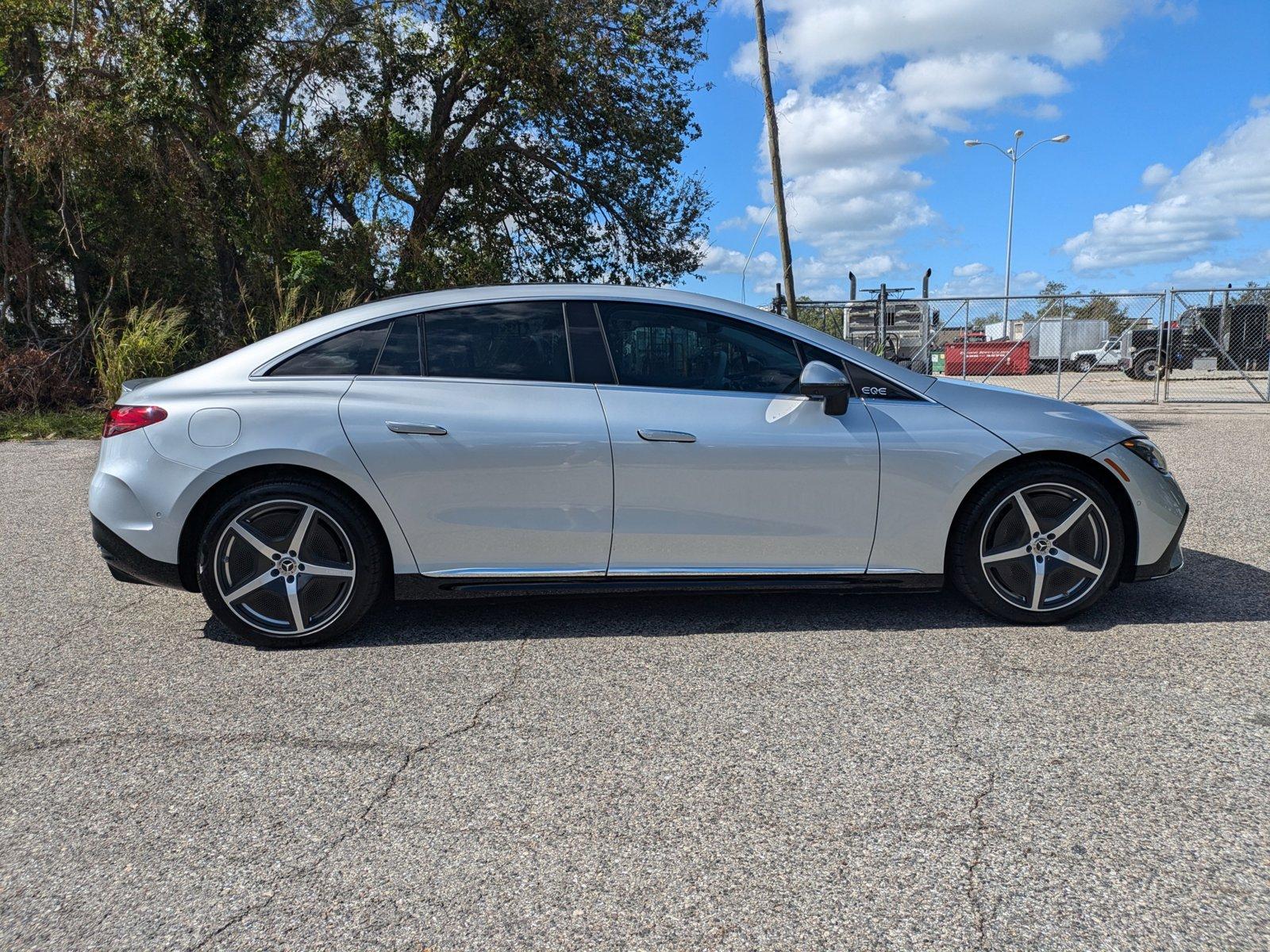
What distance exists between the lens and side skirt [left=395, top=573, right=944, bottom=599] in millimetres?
4020

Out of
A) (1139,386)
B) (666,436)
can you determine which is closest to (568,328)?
(666,436)

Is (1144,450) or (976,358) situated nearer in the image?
(1144,450)

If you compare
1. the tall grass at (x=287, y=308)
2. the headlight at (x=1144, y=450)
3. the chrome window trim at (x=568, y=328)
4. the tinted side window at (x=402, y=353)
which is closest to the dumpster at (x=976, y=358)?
the tall grass at (x=287, y=308)

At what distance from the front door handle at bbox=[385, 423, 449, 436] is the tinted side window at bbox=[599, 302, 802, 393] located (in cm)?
82

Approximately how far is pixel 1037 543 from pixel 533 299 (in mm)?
2516

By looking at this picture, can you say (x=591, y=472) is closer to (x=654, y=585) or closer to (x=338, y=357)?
(x=654, y=585)

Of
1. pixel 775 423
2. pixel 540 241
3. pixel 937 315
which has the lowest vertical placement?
pixel 775 423

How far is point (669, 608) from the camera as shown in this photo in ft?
15.1

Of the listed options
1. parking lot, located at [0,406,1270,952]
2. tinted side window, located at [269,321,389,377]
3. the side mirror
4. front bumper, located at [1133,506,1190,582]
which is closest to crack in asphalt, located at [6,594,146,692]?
parking lot, located at [0,406,1270,952]

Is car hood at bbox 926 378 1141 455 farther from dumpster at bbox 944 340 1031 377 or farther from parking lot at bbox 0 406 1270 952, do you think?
dumpster at bbox 944 340 1031 377

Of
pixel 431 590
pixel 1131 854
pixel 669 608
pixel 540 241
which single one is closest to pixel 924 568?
pixel 669 608

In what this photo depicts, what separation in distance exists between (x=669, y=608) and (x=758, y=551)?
0.72 meters

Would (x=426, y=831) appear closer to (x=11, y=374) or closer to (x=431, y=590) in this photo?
(x=431, y=590)

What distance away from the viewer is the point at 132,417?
4008 mm
